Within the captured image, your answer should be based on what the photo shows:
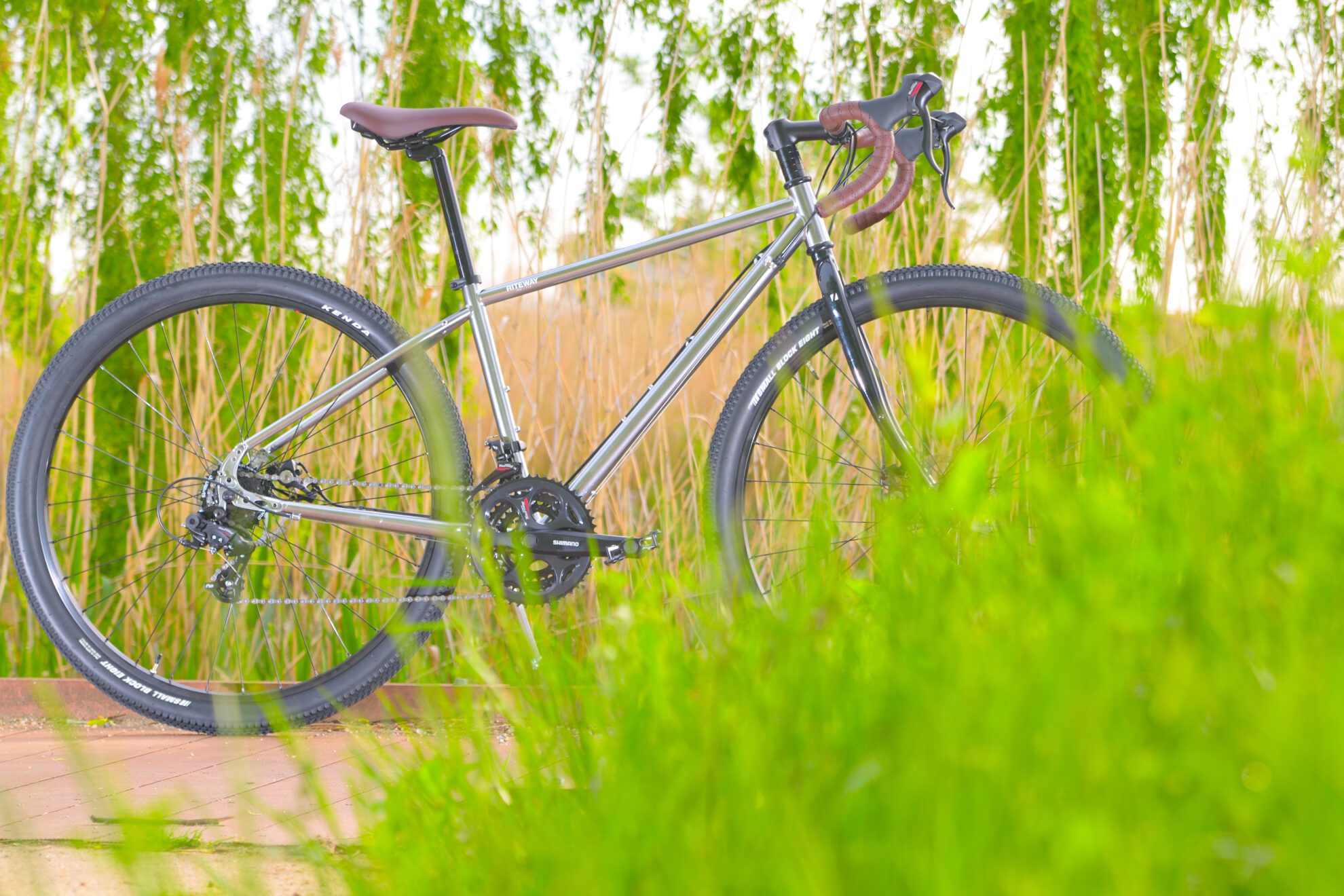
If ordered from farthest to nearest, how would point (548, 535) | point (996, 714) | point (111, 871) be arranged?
1. point (548, 535)
2. point (111, 871)
3. point (996, 714)

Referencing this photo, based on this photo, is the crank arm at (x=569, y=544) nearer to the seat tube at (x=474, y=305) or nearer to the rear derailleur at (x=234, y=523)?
the seat tube at (x=474, y=305)

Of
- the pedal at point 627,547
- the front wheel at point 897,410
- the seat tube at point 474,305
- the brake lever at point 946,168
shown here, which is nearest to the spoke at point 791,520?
the front wheel at point 897,410

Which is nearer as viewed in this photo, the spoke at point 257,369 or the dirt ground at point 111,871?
the dirt ground at point 111,871

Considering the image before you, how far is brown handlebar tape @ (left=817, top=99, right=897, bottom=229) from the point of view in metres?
1.88

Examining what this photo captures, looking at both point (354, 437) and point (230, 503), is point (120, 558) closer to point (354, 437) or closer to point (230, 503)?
point (230, 503)

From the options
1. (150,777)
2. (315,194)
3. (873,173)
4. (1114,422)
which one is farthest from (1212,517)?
(315,194)

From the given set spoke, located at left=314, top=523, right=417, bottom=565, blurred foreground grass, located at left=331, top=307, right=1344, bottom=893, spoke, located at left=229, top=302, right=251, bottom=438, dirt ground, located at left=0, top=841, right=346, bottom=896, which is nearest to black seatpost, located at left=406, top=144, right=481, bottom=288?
spoke, located at left=229, top=302, right=251, bottom=438

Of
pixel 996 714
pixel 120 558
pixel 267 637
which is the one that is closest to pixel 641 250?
pixel 267 637

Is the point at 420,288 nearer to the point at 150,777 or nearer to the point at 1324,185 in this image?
the point at 150,777

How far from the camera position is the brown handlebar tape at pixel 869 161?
1881 millimetres

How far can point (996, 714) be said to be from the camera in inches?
24.6

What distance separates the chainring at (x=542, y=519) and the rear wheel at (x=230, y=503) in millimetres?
73

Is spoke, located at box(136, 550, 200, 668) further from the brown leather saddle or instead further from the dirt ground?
the brown leather saddle

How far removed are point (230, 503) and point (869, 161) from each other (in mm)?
1276
